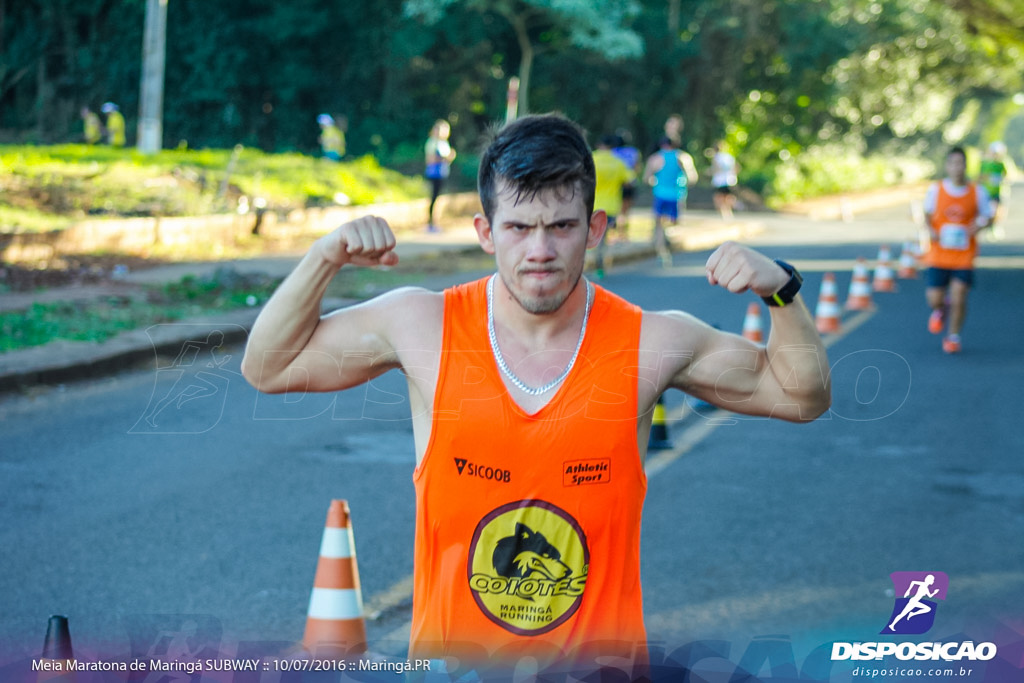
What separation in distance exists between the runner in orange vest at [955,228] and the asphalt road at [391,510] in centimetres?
114

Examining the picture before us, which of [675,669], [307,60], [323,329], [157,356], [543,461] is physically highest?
[307,60]

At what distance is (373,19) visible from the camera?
3453 centimetres

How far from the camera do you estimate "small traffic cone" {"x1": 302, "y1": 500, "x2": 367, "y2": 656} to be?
14.2 feet

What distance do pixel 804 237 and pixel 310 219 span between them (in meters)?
11.9

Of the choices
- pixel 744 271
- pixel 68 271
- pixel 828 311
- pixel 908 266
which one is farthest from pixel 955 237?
pixel 744 271

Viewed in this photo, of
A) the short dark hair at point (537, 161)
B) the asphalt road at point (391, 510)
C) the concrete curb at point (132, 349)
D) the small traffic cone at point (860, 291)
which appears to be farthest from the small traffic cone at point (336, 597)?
the small traffic cone at point (860, 291)

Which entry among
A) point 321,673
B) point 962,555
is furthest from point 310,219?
point 321,673

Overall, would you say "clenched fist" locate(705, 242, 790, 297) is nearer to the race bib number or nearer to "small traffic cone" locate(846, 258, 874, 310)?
the race bib number

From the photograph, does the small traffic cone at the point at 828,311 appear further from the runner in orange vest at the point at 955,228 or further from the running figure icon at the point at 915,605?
the running figure icon at the point at 915,605

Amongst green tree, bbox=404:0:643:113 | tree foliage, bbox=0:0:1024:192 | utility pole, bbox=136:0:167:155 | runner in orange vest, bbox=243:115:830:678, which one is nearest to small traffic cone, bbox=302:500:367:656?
runner in orange vest, bbox=243:115:830:678

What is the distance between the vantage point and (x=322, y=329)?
267cm

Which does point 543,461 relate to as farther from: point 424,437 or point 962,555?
point 962,555

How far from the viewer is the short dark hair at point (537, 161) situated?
8.09 ft

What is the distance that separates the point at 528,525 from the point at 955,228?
990 cm
